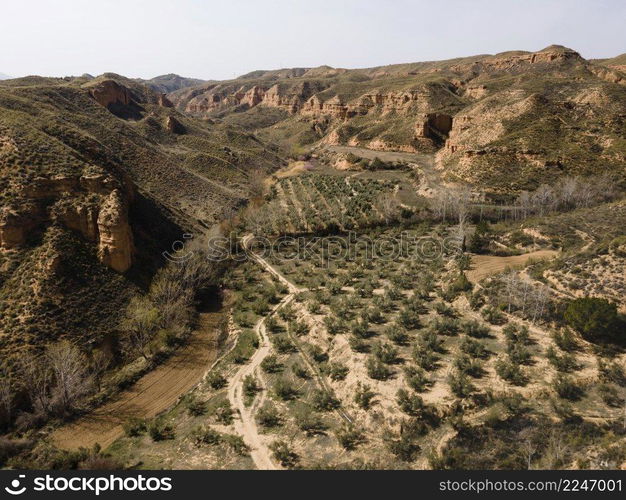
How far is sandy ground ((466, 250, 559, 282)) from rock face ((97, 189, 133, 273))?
29.0 meters

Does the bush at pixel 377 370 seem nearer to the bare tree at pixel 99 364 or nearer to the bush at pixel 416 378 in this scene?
the bush at pixel 416 378

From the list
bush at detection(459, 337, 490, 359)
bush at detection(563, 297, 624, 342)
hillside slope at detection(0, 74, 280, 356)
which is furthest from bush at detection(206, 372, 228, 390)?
bush at detection(563, 297, 624, 342)

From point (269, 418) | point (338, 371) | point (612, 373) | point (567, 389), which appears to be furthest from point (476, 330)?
point (269, 418)

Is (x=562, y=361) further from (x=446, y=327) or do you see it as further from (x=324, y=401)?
(x=324, y=401)

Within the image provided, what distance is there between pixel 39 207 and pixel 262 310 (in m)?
19.7

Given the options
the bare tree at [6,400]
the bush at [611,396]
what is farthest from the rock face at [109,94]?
the bush at [611,396]

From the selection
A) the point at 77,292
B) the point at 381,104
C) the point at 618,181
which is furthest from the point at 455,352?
the point at 381,104

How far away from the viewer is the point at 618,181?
4809 centimetres

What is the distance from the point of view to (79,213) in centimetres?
3028

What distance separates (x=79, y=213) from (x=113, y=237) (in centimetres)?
355

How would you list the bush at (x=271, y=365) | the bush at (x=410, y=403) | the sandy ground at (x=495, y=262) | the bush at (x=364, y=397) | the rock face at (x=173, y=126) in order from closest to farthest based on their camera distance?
1. the bush at (x=410, y=403)
2. the bush at (x=364, y=397)
3. the bush at (x=271, y=365)
4. the sandy ground at (x=495, y=262)
5. the rock face at (x=173, y=126)

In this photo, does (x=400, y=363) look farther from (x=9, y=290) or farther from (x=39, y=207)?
(x=39, y=207)

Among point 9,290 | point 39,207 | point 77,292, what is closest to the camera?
point 9,290

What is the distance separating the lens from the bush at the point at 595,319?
20.7m
